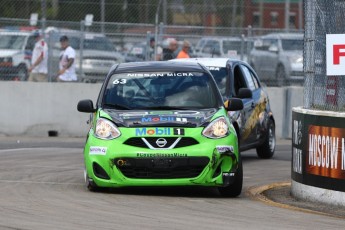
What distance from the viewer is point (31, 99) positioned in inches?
861

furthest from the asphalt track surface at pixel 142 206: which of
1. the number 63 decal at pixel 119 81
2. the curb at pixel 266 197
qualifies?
the number 63 decal at pixel 119 81

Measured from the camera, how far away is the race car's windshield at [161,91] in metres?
13.1

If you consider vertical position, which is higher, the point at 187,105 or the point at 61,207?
the point at 187,105

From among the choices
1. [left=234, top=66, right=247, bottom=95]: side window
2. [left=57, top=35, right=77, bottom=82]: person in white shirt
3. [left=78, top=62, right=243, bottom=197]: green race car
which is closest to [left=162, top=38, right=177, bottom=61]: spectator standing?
[left=57, top=35, right=77, bottom=82]: person in white shirt

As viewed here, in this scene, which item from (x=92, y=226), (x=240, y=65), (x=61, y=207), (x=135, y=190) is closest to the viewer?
(x=92, y=226)

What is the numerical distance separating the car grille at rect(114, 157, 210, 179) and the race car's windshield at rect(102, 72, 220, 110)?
3.58 ft

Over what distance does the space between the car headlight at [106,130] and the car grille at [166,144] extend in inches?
8.0

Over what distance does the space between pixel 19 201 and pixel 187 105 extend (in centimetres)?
266

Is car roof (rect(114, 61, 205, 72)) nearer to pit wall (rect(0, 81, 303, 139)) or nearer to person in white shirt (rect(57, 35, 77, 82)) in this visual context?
pit wall (rect(0, 81, 303, 139))

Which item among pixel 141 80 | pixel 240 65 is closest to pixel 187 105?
pixel 141 80

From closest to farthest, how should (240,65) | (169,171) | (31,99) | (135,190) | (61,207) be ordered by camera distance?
(61,207), (169,171), (135,190), (240,65), (31,99)

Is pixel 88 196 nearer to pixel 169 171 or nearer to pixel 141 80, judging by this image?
pixel 169 171

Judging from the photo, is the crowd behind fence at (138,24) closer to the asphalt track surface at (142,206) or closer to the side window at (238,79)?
the side window at (238,79)

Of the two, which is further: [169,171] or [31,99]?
[31,99]
